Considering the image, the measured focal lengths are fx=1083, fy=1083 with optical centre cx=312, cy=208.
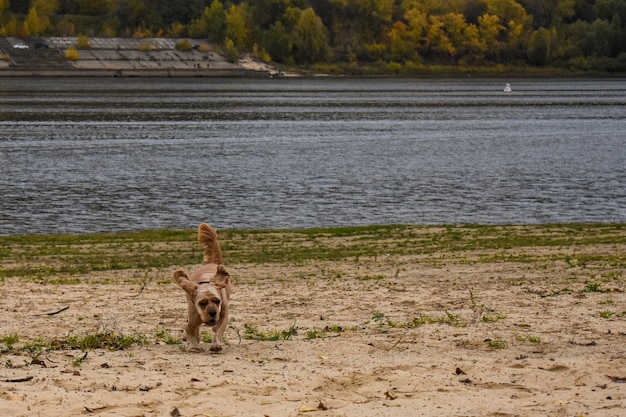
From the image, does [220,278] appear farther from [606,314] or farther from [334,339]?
[606,314]

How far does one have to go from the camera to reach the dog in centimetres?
1110

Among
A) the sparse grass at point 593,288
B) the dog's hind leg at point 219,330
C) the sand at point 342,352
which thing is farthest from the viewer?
the sparse grass at point 593,288

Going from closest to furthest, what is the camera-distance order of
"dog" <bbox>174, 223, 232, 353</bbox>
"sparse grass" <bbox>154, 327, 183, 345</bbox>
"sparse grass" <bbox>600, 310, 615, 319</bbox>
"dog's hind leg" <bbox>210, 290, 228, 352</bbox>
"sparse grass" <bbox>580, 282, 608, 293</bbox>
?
"dog" <bbox>174, 223, 232, 353</bbox> → "dog's hind leg" <bbox>210, 290, 228, 352</bbox> → "sparse grass" <bbox>154, 327, 183, 345</bbox> → "sparse grass" <bbox>600, 310, 615, 319</bbox> → "sparse grass" <bbox>580, 282, 608, 293</bbox>

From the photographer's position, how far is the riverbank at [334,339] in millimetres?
9492

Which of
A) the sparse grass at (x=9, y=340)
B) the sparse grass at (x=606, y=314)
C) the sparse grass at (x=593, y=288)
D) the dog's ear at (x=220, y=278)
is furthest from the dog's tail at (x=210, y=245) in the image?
the sparse grass at (x=593, y=288)

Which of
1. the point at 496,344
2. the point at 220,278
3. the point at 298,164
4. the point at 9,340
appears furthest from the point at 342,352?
the point at 298,164

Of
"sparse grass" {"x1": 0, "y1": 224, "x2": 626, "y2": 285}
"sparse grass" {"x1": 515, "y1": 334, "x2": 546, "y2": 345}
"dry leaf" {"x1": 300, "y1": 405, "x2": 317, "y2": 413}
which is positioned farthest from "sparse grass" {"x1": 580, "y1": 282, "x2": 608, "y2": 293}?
"dry leaf" {"x1": 300, "y1": 405, "x2": 317, "y2": 413}

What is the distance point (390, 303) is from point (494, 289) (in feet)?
6.34

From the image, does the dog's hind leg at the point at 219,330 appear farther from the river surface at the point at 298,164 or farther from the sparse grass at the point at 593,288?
the river surface at the point at 298,164

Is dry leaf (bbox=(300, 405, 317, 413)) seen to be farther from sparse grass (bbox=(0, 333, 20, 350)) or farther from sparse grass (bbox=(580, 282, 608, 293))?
sparse grass (bbox=(580, 282, 608, 293))

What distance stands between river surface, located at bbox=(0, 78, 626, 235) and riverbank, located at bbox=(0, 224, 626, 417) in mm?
16224

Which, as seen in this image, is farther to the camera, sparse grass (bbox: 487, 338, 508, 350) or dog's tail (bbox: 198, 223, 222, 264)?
dog's tail (bbox: 198, 223, 222, 264)

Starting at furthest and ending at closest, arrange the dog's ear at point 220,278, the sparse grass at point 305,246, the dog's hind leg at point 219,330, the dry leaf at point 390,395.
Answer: the sparse grass at point 305,246 → the dog's hind leg at point 219,330 → the dog's ear at point 220,278 → the dry leaf at point 390,395

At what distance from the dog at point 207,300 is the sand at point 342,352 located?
0.70ft
